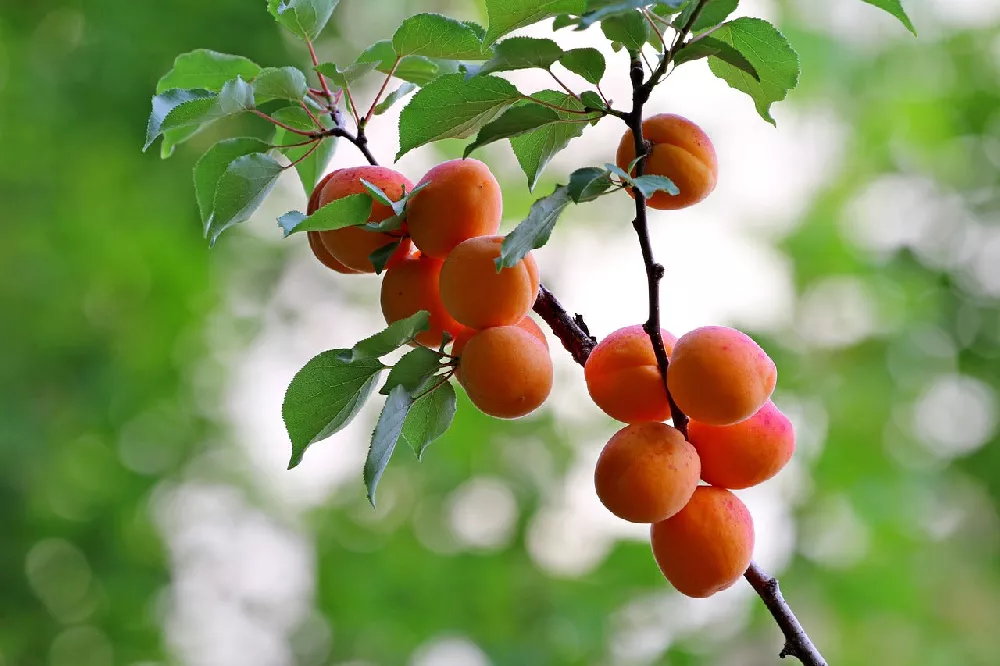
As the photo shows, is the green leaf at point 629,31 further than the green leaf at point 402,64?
No

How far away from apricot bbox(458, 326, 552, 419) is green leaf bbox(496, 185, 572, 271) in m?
0.05

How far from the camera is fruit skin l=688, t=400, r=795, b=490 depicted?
0.52 m

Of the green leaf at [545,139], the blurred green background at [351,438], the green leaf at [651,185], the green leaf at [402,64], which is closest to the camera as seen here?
the green leaf at [651,185]

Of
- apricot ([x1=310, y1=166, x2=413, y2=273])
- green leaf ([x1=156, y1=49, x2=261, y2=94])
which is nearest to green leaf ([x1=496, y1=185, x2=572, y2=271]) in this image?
apricot ([x1=310, y1=166, x2=413, y2=273])

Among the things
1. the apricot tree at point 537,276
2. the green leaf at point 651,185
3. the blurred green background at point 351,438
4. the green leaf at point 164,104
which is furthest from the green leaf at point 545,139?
the blurred green background at point 351,438

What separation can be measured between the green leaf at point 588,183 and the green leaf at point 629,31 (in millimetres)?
72

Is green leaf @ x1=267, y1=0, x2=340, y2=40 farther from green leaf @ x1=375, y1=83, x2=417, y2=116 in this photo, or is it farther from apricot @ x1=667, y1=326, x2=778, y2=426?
apricot @ x1=667, y1=326, x2=778, y2=426

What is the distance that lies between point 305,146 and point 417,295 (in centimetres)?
23

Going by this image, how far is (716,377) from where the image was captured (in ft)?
1.55

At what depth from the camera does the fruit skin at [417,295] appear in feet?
1.80

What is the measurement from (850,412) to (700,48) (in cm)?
245

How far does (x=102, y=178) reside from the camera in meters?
2.71

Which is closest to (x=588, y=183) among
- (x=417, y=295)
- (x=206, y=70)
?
(x=417, y=295)

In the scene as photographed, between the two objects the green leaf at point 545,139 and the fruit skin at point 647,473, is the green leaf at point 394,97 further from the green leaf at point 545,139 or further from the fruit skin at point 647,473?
the fruit skin at point 647,473
